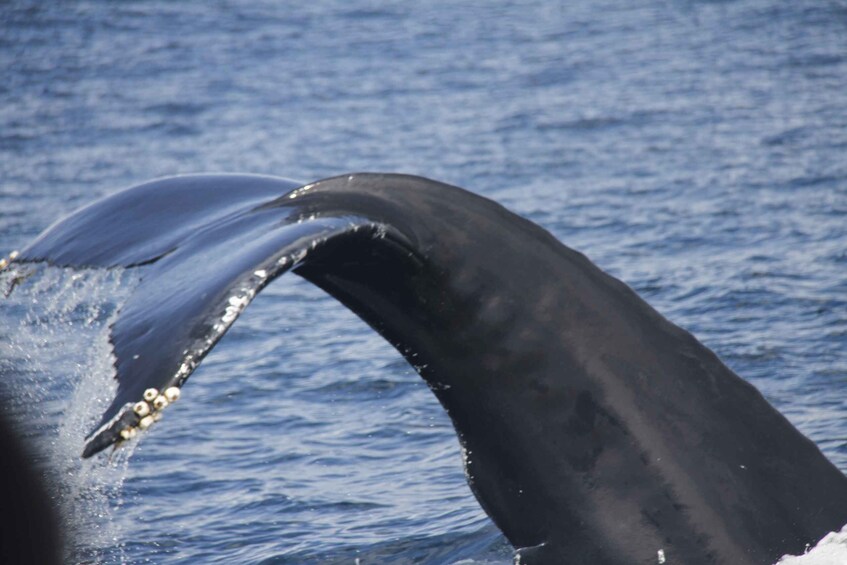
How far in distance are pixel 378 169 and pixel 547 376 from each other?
35.6 feet

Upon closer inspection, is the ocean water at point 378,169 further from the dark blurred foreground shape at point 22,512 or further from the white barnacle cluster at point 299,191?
the dark blurred foreground shape at point 22,512

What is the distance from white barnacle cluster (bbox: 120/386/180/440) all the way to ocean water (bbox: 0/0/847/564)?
1.04 ft

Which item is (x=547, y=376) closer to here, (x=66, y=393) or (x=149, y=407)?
(x=149, y=407)

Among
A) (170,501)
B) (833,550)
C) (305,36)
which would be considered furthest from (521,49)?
(833,550)

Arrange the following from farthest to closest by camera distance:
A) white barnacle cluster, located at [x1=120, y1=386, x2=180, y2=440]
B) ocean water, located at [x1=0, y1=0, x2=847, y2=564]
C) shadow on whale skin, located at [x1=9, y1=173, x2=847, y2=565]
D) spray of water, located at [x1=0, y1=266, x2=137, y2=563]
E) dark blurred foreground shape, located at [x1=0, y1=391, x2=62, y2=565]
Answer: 1. ocean water, located at [x1=0, y1=0, x2=847, y2=564]
2. spray of water, located at [x1=0, y1=266, x2=137, y2=563]
3. shadow on whale skin, located at [x1=9, y1=173, x2=847, y2=565]
4. white barnacle cluster, located at [x1=120, y1=386, x2=180, y2=440]
5. dark blurred foreground shape, located at [x1=0, y1=391, x2=62, y2=565]

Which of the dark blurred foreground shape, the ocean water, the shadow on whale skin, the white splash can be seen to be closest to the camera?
the dark blurred foreground shape

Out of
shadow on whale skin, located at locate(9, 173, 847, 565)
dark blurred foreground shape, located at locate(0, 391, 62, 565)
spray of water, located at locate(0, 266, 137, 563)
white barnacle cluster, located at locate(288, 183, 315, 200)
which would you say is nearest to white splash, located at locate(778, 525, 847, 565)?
shadow on whale skin, located at locate(9, 173, 847, 565)

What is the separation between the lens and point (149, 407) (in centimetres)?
237

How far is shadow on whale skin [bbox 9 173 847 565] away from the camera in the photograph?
329 centimetres

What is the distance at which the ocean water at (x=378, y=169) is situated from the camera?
23.0ft

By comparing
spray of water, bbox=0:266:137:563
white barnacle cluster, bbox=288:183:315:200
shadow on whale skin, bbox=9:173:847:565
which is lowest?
spray of water, bbox=0:266:137:563

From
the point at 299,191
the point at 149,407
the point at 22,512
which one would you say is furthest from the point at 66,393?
the point at 22,512

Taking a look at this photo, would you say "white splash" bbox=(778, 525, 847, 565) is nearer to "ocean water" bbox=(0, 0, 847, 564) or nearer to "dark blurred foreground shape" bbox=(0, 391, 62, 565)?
"ocean water" bbox=(0, 0, 847, 564)

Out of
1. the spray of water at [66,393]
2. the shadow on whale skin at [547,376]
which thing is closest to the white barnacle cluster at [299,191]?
the shadow on whale skin at [547,376]
